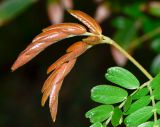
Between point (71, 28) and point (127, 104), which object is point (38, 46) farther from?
point (127, 104)

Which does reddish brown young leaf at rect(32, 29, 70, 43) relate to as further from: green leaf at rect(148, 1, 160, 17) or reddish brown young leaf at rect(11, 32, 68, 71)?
green leaf at rect(148, 1, 160, 17)

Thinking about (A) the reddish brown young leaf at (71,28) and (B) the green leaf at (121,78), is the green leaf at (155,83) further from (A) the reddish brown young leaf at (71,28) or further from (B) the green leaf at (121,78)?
(A) the reddish brown young leaf at (71,28)

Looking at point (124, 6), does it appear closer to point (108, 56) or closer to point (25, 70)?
point (108, 56)

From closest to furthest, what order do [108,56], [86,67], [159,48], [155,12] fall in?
[155,12]
[159,48]
[108,56]
[86,67]

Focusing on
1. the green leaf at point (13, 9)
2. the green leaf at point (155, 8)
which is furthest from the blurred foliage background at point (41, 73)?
the green leaf at point (155, 8)

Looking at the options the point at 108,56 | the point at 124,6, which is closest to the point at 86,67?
the point at 108,56

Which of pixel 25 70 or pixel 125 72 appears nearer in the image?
pixel 125 72
